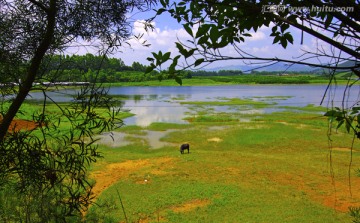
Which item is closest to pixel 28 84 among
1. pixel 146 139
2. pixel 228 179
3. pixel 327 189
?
pixel 228 179

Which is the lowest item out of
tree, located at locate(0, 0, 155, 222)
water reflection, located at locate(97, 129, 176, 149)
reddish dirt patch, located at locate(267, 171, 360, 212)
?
reddish dirt patch, located at locate(267, 171, 360, 212)

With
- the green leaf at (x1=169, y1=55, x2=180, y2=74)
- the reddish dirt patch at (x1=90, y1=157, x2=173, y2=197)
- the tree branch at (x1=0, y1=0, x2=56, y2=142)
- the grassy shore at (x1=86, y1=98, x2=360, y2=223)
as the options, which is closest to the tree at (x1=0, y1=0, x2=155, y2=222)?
the tree branch at (x1=0, y1=0, x2=56, y2=142)

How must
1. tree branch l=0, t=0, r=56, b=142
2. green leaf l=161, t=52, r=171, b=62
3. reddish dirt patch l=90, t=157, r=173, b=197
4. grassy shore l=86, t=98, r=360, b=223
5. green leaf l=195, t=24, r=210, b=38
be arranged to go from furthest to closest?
reddish dirt patch l=90, t=157, r=173, b=197 → grassy shore l=86, t=98, r=360, b=223 → tree branch l=0, t=0, r=56, b=142 → green leaf l=161, t=52, r=171, b=62 → green leaf l=195, t=24, r=210, b=38

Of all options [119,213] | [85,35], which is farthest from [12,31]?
[119,213]

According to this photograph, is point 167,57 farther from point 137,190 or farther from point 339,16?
point 137,190

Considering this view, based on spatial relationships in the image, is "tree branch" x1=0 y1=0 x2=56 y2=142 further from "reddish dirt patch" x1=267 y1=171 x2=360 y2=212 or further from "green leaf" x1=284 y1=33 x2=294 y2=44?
"reddish dirt patch" x1=267 y1=171 x2=360 y2=212

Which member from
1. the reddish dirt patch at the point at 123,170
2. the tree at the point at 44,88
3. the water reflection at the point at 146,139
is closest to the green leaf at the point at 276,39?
the tree at the point at 44,88

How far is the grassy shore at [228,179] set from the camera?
8539 millimetres

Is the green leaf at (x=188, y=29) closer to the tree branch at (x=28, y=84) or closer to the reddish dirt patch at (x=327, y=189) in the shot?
the tree branch at (x=28, y=84)

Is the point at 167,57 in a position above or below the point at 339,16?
below

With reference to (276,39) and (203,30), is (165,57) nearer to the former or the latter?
(203,30)

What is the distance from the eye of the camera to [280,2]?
1.18 metres

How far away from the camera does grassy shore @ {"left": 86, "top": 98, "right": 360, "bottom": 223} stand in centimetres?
854

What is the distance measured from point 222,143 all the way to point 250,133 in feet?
11.1
